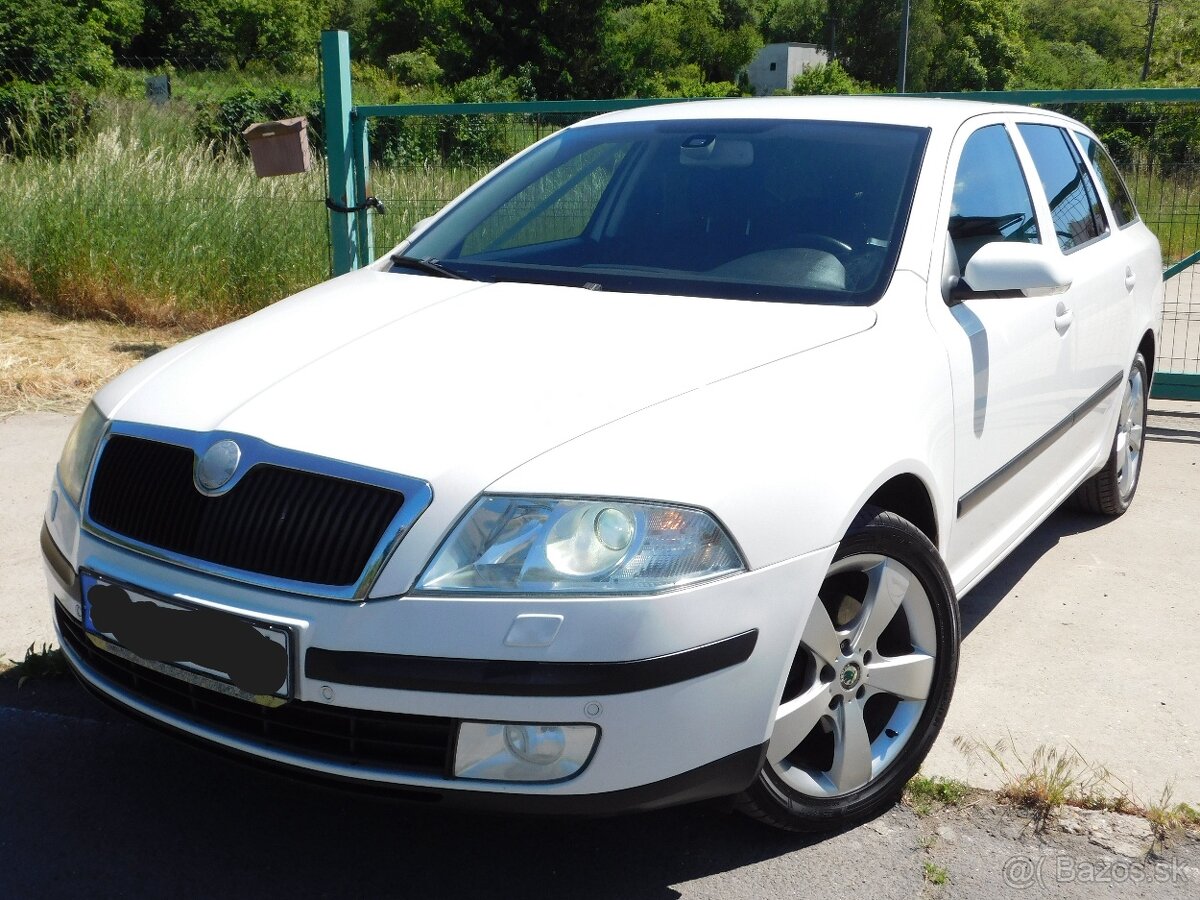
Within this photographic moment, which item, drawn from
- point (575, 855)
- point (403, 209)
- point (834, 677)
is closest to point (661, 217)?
point (834, 677)

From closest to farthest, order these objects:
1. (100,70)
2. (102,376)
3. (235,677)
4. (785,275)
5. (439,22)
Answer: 1. (235,677)
2. (785,275)
3. (102,376)
4. (100,70)
5. (439,22)

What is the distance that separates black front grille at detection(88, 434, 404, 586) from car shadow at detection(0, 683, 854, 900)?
17.0 inches

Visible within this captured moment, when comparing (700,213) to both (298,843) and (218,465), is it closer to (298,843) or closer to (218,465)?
(218,465)

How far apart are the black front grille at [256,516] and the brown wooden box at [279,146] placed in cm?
487

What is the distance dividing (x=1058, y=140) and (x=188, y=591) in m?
3.66

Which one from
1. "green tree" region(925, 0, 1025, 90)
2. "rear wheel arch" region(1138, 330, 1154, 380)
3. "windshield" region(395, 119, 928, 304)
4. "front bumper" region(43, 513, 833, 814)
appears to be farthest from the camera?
"green tree" region(925, 0, 1025, 90)

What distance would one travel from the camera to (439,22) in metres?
61.0

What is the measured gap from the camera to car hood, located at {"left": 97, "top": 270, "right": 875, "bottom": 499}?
2363 mm

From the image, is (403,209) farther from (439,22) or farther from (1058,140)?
(439,22)

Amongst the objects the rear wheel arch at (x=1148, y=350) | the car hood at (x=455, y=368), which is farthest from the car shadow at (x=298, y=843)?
the rear wheel arch at (x=1148, y=350)

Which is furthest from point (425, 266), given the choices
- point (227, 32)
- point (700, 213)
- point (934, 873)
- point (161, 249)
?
point (227, 32)

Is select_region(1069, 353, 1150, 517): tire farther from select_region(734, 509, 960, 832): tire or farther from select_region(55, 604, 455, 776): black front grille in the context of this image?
select_region(55, 604, 455, 776): black front grille

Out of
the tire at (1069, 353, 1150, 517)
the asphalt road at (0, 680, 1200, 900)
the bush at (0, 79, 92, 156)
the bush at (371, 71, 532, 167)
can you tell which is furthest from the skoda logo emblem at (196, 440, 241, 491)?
the bush at (0, 79, 92, 156)

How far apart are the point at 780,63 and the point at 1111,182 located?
9230cm
